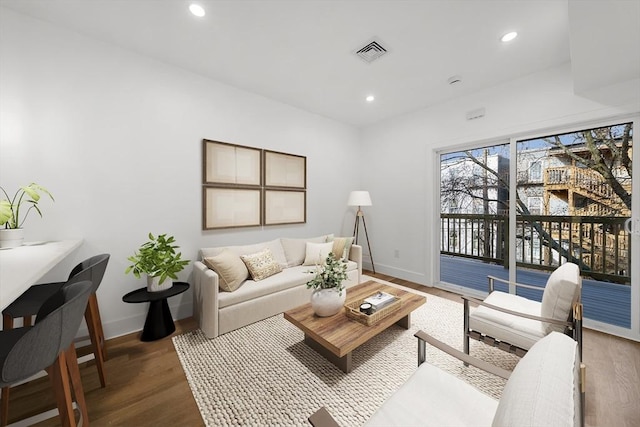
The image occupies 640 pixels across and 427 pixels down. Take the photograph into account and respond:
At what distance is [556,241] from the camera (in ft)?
9.34

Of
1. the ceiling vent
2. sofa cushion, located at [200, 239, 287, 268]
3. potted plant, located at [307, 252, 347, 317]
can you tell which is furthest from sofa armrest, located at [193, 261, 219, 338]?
the ceiling vent

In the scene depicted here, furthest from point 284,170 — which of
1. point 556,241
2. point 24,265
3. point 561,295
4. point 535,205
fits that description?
point 556,241

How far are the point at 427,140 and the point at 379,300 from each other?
269 cm

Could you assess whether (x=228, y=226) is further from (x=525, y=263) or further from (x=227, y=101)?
(x=525, y=263)

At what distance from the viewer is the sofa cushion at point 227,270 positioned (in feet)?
8.08

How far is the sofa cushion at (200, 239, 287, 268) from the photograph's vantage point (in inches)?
108

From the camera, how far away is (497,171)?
3.24 metres

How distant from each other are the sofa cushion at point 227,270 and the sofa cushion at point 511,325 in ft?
7.02

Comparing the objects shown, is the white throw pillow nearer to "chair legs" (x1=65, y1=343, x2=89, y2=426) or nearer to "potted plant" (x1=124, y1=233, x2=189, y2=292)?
"potted plant" (x1=124, y1=233, x2=189, y2=292)

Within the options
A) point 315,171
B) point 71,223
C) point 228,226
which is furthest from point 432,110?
point 71,223

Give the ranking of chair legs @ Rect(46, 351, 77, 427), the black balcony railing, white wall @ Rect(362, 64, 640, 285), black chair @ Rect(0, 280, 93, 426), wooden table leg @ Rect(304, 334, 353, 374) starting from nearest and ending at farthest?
black chair @ Rect(0, 280, 93, 426) → chair legs @ Rect(46, 351, 77, 427) → wooden table leg @ Rect(304, 334, 353, 374) → the black balcony railing → white wall @ Rect(362, 64, 640, 285)

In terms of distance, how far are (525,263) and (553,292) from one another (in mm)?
1922

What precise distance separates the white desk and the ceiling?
1875mm

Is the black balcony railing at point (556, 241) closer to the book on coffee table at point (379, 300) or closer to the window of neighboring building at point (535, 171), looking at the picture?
the window of neighboring building at point (535, 171)
